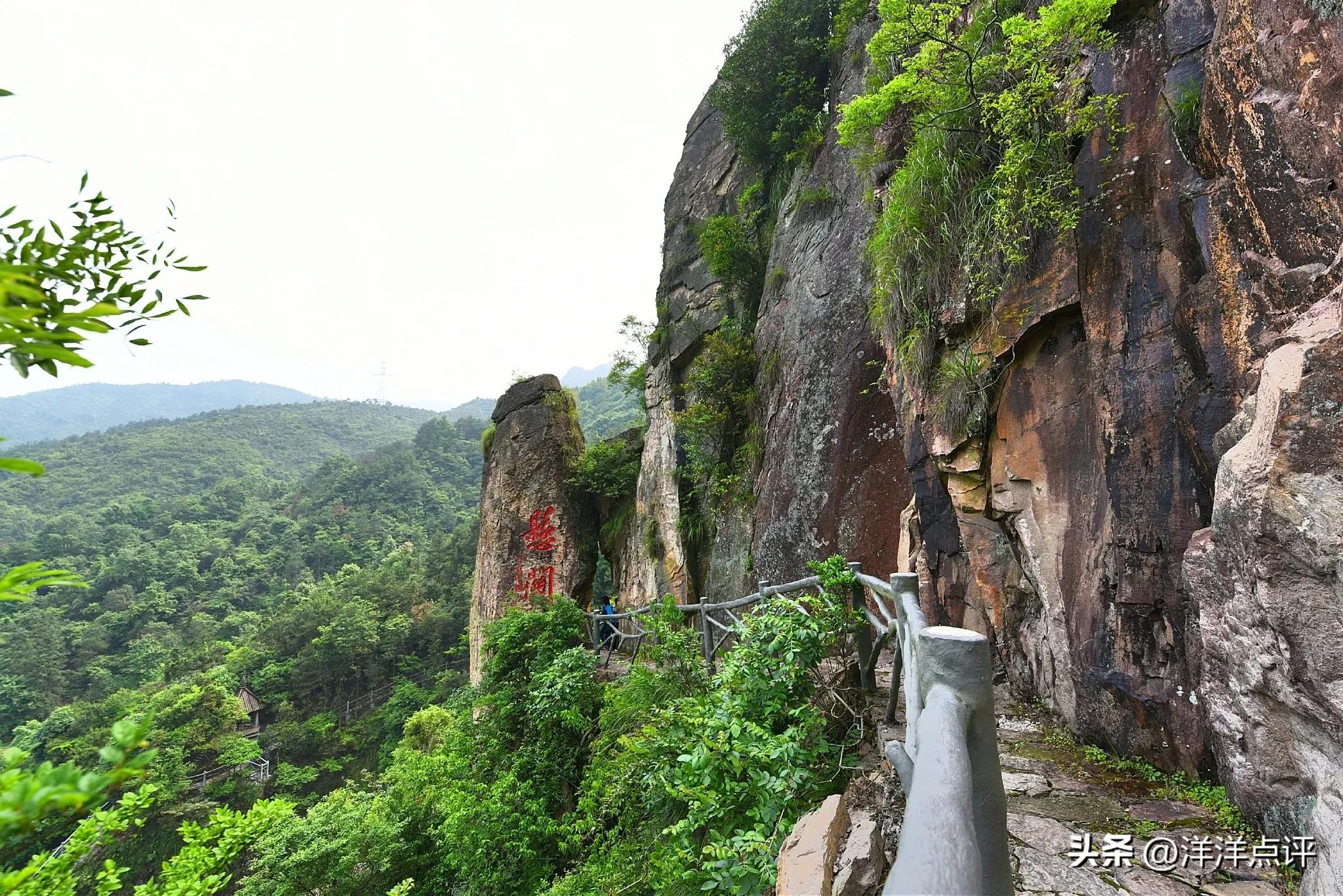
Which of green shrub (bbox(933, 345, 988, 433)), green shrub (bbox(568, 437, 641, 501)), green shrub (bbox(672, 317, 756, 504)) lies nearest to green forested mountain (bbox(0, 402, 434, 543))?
green shrub (bbox(568, 437, 641, 501))

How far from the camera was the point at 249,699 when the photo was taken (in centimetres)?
1931

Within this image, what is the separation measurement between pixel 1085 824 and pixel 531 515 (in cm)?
961

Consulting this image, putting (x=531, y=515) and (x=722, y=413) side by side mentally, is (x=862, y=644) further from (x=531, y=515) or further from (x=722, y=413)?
(x=531, y=515)

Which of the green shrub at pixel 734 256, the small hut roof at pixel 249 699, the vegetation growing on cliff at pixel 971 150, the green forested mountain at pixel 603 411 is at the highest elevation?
the green forested mountain at pixel 603 411

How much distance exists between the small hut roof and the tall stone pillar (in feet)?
47.8

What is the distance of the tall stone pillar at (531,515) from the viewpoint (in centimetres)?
1037

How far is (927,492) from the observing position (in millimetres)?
4129

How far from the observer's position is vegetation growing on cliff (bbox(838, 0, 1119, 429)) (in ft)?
10.1

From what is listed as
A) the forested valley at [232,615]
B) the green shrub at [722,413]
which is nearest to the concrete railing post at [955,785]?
the forested valley at [232,615]

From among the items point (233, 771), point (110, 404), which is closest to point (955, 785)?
point (233, 771)

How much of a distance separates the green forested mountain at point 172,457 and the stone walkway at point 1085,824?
175ft

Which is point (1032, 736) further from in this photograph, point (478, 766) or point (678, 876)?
point (478, 766)

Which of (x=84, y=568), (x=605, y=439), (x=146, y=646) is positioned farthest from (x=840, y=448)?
(x=84, y=568)

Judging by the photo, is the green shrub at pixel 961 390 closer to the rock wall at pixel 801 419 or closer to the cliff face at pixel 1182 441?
the cliff face at pixel 1182 441
